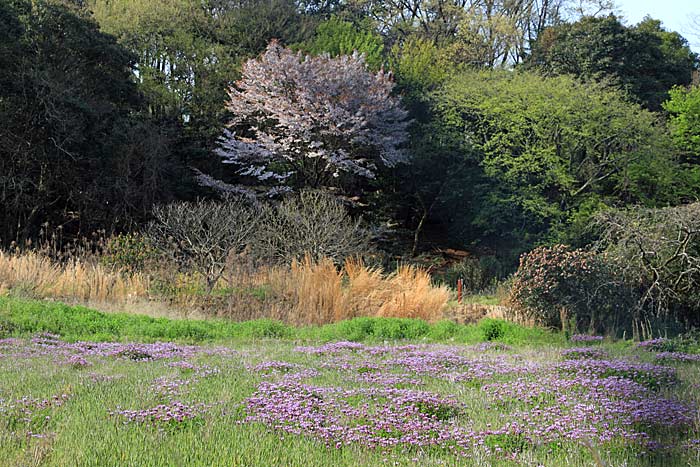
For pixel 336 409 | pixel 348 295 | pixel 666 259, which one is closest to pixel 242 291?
pixel 348 295

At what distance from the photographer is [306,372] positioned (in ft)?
19.5

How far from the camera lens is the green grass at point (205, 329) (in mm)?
8617

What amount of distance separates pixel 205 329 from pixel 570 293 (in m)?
5.57

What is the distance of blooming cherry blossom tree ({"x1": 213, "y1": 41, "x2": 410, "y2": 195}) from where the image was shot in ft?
64.3

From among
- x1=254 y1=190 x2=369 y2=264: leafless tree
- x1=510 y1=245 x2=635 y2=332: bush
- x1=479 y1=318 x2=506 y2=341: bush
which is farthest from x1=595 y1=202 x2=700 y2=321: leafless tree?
x1=254 y1=190 x2=369 y2=264: leafless tree

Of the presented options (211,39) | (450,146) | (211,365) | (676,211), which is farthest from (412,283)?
(211,39)

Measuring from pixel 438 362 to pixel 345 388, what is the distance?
165 centimetres

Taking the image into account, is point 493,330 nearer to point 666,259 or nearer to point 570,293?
point 570,293

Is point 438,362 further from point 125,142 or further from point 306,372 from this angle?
point 125,142

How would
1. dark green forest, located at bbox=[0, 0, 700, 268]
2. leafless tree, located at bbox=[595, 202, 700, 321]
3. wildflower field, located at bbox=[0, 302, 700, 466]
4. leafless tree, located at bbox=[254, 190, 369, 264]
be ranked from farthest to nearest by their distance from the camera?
1. dark green forest, located at bbox=[0, 0, 700, 268]
2. leafless tree, located at bbox=[254, 190, 369, 264]
3. leafless tree, located at bbox=[595, 202, 700, 321]
4. wildflower field, located at bbox=[0, 302, 700, 466]

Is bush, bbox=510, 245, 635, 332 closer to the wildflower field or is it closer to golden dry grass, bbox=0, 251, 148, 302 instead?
the wildflower field

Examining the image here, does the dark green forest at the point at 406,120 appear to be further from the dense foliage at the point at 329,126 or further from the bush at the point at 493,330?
the bush at the point at 493,330

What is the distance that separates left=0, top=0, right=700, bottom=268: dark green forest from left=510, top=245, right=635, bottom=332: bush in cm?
759

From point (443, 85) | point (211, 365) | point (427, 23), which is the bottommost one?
point (211, 365)
